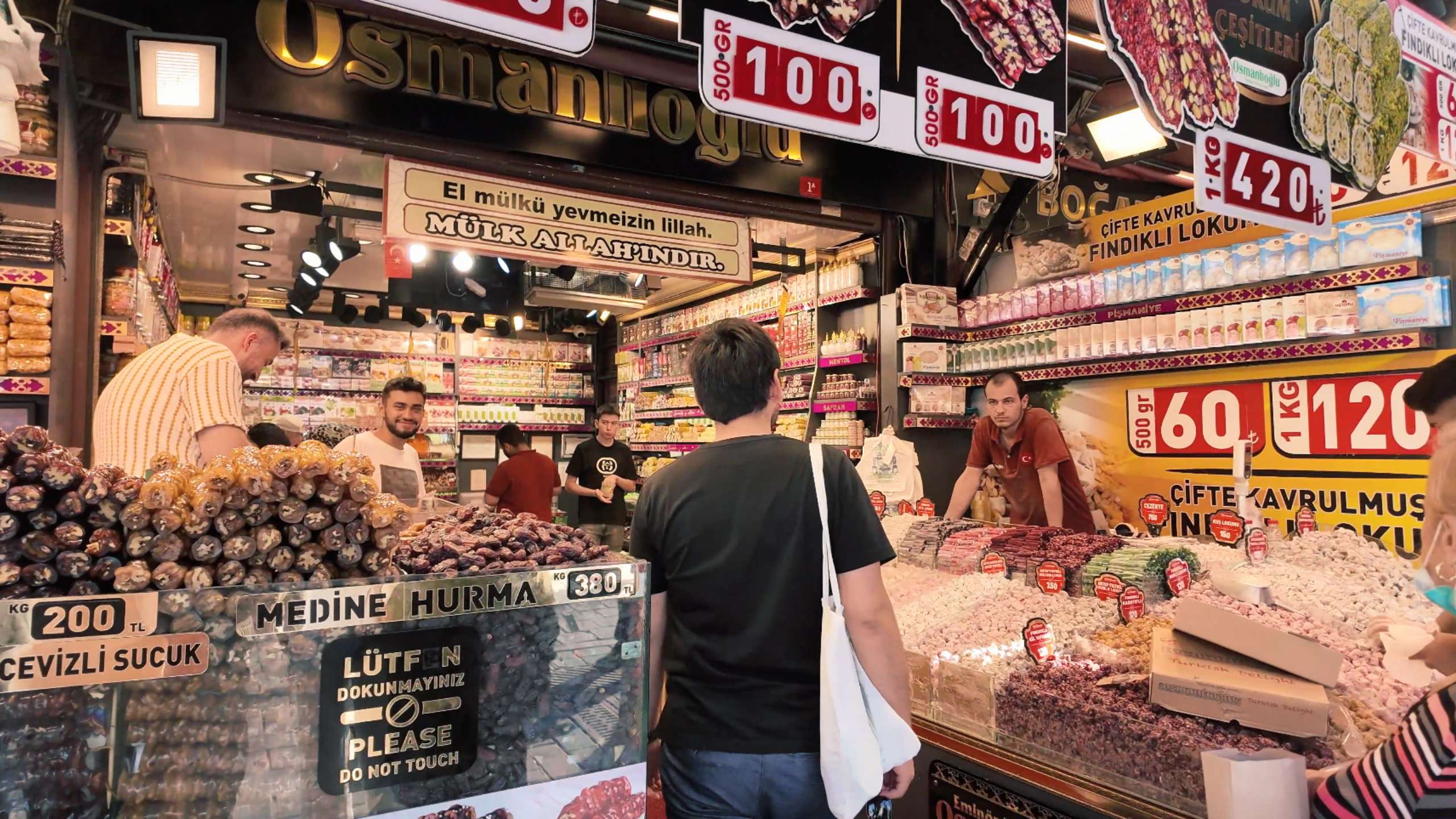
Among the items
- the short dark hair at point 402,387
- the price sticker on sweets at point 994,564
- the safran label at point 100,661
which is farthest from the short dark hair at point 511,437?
the safran label at point 100,661

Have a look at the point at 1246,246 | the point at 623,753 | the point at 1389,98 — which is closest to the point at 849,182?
the point at 1246,246

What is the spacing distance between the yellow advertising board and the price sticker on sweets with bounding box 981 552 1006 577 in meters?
2.31

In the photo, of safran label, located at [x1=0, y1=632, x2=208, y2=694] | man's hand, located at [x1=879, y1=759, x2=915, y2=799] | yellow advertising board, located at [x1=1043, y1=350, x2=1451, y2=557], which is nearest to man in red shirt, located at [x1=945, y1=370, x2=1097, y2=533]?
yellow advertising board, located at [x1=1043, y1=350, x2=1451, y2=557]

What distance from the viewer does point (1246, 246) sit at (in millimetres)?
4590

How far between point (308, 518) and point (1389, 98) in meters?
4.70

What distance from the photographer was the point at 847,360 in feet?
21.5

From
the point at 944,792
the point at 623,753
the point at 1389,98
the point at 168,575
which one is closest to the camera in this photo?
the point at 168,575

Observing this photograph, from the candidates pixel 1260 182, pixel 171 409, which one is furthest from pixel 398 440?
pixel 1260 182

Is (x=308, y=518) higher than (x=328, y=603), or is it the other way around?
(x=308, y=518)

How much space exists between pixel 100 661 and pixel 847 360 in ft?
18.9

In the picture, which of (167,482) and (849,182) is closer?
(167,482)

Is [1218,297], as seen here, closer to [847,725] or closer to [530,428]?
[847,725]

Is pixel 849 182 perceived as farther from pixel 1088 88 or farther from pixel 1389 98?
pixel 1389 98

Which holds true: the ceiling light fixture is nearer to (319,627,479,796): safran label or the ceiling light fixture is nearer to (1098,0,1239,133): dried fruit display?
(1098,0,1239,133): dried fruit display
